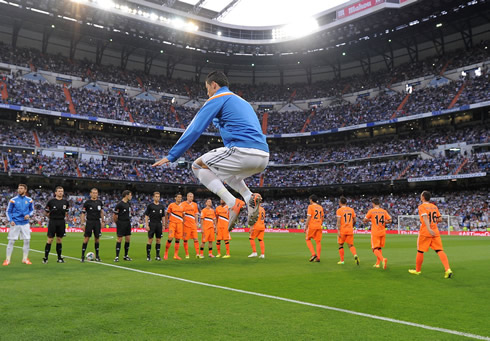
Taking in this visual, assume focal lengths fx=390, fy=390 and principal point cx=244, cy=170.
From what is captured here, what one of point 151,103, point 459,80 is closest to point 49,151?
point 151,103

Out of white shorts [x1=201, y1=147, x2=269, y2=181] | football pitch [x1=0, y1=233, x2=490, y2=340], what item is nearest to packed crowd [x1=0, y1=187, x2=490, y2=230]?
football pitch [x1=0, y1=233, x2=490, y2=340]

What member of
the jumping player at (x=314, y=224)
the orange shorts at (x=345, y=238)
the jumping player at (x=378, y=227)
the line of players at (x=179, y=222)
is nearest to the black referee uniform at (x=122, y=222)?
the line of players at (x=179, y=222)

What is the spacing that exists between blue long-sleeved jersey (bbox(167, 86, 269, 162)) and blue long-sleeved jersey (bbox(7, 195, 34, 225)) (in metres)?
10.1

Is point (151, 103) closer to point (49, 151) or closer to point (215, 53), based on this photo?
point (215, 53)

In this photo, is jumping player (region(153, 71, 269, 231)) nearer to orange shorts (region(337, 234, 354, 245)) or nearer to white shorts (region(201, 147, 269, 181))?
white shorts (region(201, 147, 269, 181))

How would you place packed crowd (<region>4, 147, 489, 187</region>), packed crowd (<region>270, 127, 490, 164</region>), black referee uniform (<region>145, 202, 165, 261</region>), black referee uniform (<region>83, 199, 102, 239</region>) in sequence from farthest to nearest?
packed crowd (<region>270, 127, 490, 164</region>) → packed crowd (<region>4, 147, 489, 187</region>) → black referee uniform (<region>145, 202, 165, 261</region>) → black referee uniform (<region>83, 199, 102, 239</region>)

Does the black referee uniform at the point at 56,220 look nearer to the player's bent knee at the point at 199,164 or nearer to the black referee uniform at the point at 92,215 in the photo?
the black referee uniform at the point at 92,215

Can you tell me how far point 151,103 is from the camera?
200 feet

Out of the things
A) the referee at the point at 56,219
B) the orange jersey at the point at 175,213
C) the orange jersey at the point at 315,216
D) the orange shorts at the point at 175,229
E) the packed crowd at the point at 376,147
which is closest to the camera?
the referee at the point at 56,219

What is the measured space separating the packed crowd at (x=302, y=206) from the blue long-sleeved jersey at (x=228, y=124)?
3548cm

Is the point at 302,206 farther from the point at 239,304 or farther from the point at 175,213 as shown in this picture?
the point at 239,304

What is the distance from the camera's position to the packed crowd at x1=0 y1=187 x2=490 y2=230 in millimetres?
40912

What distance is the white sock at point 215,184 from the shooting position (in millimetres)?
4945

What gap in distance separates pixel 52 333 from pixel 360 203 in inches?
2003
